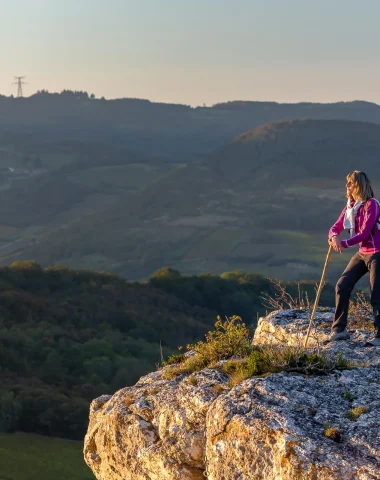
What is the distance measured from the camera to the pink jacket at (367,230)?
923cm

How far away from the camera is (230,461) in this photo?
23.5 feet

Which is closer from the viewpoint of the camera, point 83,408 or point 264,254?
point 83,408

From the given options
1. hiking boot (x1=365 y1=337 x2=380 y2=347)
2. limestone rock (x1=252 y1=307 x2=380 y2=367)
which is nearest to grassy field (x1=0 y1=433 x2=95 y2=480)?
limestone rock (x1=252 y1=307 x2=380 y2=367)

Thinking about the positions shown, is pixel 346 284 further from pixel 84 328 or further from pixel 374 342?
pixel 84 328

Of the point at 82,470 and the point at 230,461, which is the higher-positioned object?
the point at 230,461

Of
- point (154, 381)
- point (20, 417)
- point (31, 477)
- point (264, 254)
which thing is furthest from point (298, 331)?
point (264, 254)

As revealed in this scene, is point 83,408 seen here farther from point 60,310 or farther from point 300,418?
point 300,418

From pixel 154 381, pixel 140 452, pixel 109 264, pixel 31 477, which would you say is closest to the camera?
pixel 140 452

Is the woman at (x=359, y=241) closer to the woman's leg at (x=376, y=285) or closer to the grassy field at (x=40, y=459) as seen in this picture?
the woman's leg at (x=376, y=285)

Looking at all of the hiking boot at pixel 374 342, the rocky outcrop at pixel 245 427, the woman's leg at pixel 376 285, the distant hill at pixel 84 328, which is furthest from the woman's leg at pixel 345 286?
the distant hill at pixel 84 328

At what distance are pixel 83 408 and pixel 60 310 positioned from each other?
1189 inches

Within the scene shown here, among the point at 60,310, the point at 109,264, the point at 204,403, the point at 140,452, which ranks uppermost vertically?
the point at 204,403

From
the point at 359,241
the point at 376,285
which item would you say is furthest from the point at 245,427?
the point at 359,241

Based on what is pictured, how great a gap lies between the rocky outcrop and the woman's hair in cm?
187
